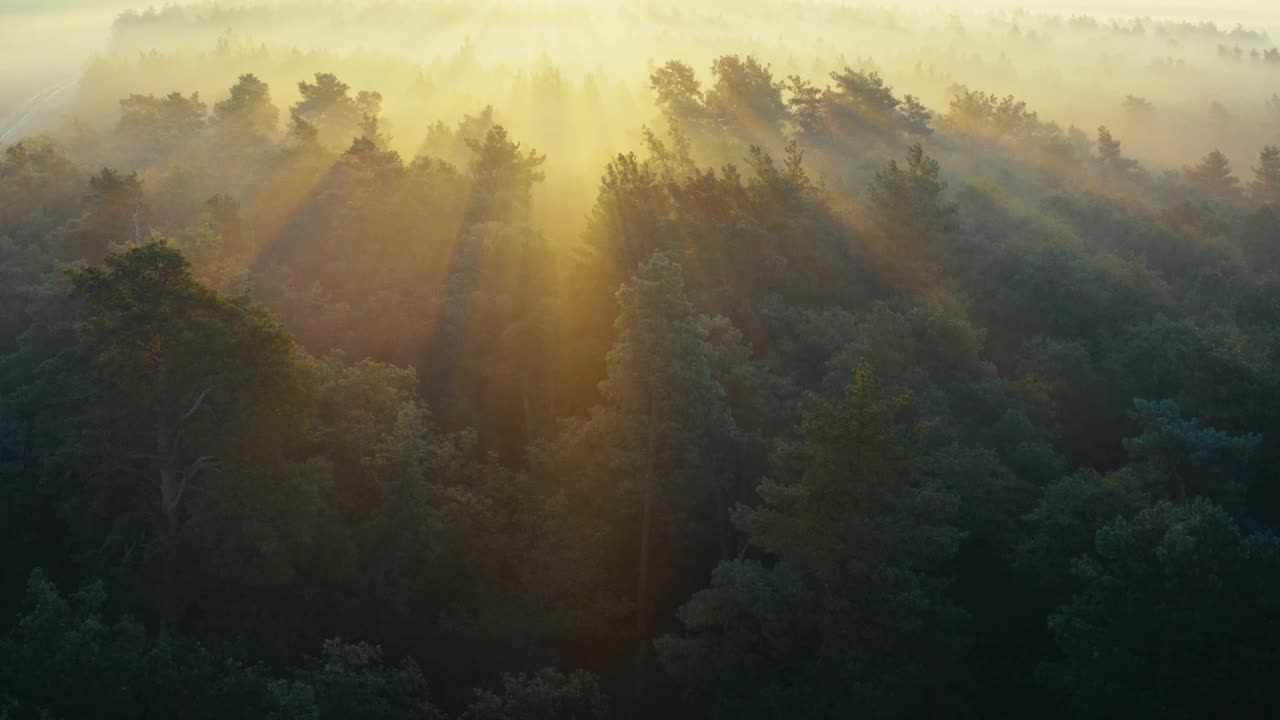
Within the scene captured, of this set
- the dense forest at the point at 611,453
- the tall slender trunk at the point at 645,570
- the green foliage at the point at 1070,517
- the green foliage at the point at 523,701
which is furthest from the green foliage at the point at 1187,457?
the green foliage at the point at 523,701

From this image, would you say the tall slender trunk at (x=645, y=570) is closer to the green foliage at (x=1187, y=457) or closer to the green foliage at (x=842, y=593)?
the green foliage at (x=842, y=593)

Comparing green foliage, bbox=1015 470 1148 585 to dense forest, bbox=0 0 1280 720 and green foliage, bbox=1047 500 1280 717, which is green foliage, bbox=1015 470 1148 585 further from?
green foliage, bbox=1047 500 1280 717

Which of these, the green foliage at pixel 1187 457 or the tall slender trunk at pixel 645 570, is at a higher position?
the green foliage at pixel 1187 457

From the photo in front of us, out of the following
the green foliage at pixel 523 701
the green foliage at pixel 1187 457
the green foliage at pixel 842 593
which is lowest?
the green foliage at pixel 523 701

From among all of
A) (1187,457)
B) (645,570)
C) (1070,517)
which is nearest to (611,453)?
(645,570)

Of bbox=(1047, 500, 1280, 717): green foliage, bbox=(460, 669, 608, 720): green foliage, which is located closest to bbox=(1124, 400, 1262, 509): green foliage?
bbox=(1047, 500, 1280, 717): green foliage

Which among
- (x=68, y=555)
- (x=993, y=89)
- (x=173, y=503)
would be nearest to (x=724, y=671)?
(x=173, y=503)

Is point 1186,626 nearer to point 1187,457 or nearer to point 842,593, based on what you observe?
point 842,593

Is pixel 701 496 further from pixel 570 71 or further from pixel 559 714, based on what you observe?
pixel 570 71
